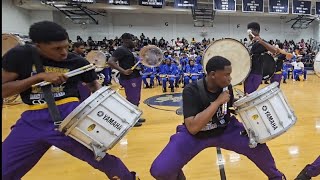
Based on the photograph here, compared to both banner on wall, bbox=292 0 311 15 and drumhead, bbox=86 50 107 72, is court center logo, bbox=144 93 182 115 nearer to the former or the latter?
drumhead, bbox=86 50 107 72

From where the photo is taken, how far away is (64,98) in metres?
2.21

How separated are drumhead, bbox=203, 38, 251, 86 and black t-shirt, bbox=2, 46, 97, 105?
160cm

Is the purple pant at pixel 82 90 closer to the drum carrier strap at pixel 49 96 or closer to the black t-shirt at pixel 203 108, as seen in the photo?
the drum carrier strap at pixel 49 96

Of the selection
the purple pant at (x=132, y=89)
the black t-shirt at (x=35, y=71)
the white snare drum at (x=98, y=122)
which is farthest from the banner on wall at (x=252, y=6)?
the white snare drum at (x=98, y=122)

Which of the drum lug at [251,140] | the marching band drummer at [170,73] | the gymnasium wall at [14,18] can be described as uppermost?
the gymnasium wall at [14,18]

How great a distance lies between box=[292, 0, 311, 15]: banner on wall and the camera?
16.6m

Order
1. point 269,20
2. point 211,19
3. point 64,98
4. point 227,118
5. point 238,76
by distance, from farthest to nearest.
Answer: point 269,20
point 211,19
point 238,76
point 227,118
point 64,98

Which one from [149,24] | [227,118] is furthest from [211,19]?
[227,118]

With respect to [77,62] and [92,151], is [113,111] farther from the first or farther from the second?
[77,62]

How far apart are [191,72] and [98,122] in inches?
342

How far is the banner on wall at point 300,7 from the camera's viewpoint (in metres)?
16.6

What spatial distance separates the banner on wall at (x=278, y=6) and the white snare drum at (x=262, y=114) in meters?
15.3

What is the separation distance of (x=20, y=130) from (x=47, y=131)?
19cm

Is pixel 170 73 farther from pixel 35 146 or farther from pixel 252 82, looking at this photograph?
pixel 35 146
